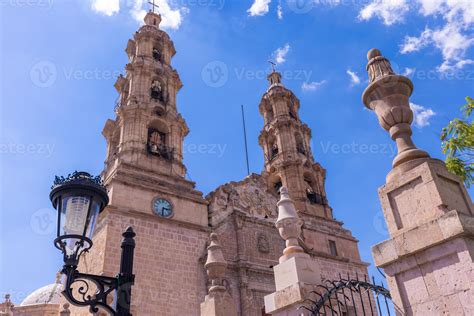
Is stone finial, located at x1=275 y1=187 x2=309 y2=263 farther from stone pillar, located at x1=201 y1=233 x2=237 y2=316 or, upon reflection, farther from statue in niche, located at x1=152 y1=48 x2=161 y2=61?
statue in niche, located at x1=152 y1=48 x2=161 y2=61

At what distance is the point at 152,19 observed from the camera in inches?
1098

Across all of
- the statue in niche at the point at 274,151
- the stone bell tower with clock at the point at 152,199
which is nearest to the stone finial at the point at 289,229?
the stone bell tower with clock at the point at 152,199

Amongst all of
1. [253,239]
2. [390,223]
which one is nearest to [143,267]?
[253,239]

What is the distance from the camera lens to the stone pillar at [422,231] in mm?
3463

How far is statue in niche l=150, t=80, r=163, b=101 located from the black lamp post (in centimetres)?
1901

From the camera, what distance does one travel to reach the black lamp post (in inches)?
152

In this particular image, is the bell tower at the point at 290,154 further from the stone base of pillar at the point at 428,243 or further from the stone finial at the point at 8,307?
the stone base of pillar at the point at 428,243

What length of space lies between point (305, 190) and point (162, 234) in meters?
10.8

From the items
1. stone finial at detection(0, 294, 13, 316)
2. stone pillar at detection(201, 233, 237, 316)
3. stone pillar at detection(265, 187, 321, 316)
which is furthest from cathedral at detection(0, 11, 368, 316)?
stone pillar at detection(265, 187, 321, 316)

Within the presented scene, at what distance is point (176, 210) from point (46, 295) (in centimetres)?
1435

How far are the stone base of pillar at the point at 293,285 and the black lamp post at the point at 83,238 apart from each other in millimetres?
2126

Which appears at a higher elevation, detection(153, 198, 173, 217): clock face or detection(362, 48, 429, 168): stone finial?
detection(153, 198, 173, 217): clock face

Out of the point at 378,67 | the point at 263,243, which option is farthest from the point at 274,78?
the point at 378,67

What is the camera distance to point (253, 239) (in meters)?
19.6
